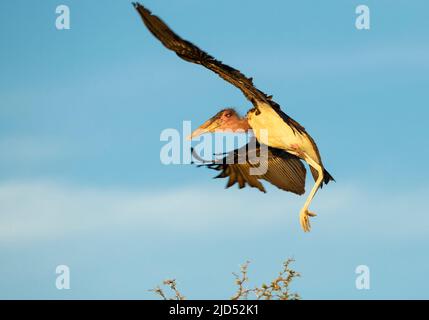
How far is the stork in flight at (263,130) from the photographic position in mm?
14766

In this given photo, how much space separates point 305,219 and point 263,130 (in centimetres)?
189

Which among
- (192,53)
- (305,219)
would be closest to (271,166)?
(305,219)

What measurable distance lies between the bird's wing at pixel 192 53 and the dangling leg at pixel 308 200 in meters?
1.71

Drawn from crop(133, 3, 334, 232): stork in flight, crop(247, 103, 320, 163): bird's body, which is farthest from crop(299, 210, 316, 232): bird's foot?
crop(247, 103, 320, 163): bird's body

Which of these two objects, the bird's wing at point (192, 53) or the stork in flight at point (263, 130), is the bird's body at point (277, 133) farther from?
the bird's wing at point (192, 53)

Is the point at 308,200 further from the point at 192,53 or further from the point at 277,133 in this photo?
the point at 192,53

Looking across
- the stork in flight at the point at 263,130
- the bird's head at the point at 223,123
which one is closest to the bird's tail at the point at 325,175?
the stork in flight at the point at 263,130

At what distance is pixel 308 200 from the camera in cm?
1648

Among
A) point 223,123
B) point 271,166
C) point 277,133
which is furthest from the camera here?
point 271,166

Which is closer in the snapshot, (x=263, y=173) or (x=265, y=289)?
(x=265, y=289)
